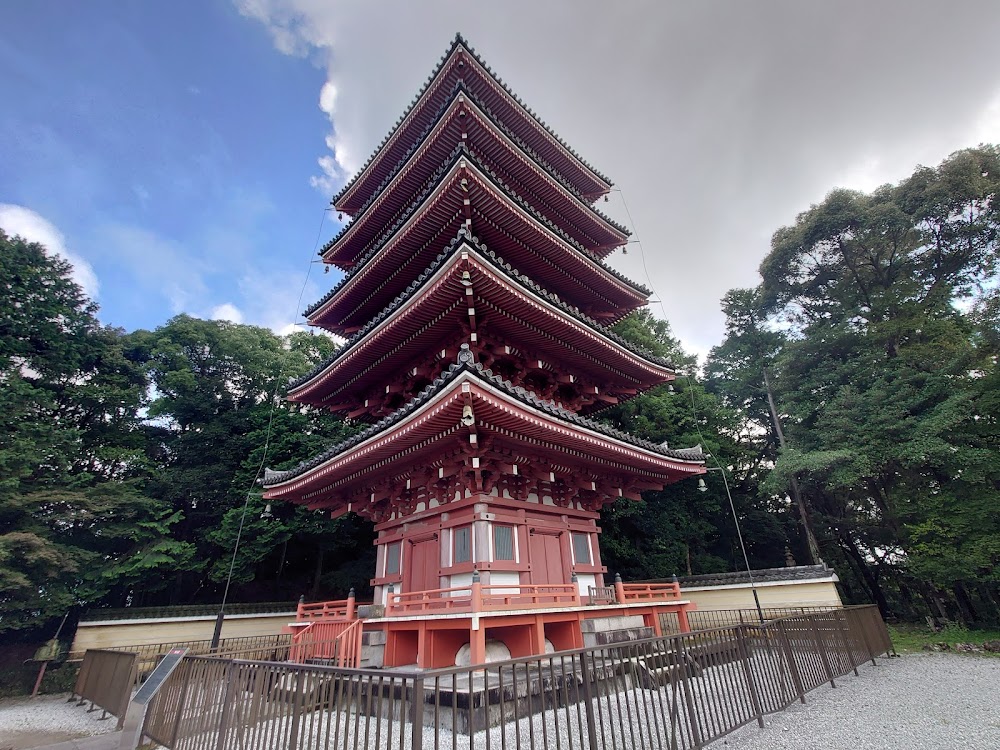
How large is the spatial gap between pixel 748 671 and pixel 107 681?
13064mm

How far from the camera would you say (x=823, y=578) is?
15852mm

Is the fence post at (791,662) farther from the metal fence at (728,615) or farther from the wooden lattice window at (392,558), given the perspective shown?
the metal fence at (728,615)

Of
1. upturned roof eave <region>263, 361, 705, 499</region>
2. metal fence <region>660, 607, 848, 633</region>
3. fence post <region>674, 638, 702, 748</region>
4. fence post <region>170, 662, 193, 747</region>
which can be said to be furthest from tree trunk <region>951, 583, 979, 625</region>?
fence post <region>170, 662, 193, 747</region>

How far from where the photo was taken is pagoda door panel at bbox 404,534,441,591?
10031mm

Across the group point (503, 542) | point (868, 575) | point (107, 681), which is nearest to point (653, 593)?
point (503, 542)

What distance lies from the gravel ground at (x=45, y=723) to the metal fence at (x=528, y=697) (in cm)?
444

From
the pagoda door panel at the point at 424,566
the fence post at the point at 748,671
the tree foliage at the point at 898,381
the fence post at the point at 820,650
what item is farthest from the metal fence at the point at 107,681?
the tree foliage at the point at 898,381

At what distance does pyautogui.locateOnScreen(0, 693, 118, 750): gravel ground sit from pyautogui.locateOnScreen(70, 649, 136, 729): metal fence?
254 mm

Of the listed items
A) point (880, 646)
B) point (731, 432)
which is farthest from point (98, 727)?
point (731, 432)

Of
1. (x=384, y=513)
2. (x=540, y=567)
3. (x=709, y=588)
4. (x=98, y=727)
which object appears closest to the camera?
(x=98, y=727)

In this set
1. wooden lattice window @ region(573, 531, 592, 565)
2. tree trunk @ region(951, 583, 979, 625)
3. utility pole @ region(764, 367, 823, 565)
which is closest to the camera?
wooden lattice window @ region(573, 531, 592, 565)

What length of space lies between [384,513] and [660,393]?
1924cm

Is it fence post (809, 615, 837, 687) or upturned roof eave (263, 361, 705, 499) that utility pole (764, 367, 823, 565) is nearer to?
upturned roof eave (263, 361, 705, 499)

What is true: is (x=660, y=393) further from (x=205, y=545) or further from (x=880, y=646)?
(x=205, y=545)
